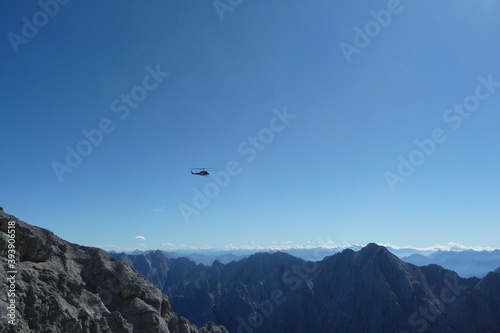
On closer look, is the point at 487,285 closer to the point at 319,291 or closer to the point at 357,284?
the point at 357,284

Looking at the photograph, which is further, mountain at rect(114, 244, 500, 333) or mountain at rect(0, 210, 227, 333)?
mountain at rect(114, 244, 500, 333)

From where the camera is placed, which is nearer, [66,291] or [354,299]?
[66,291]

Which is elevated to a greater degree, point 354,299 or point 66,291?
point 66,291

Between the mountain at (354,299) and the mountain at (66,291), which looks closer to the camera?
the mountain at (66,291)

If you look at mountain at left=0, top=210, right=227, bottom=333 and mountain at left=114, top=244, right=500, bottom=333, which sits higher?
mountain at left=0, top=210, right=227, bottom=333
